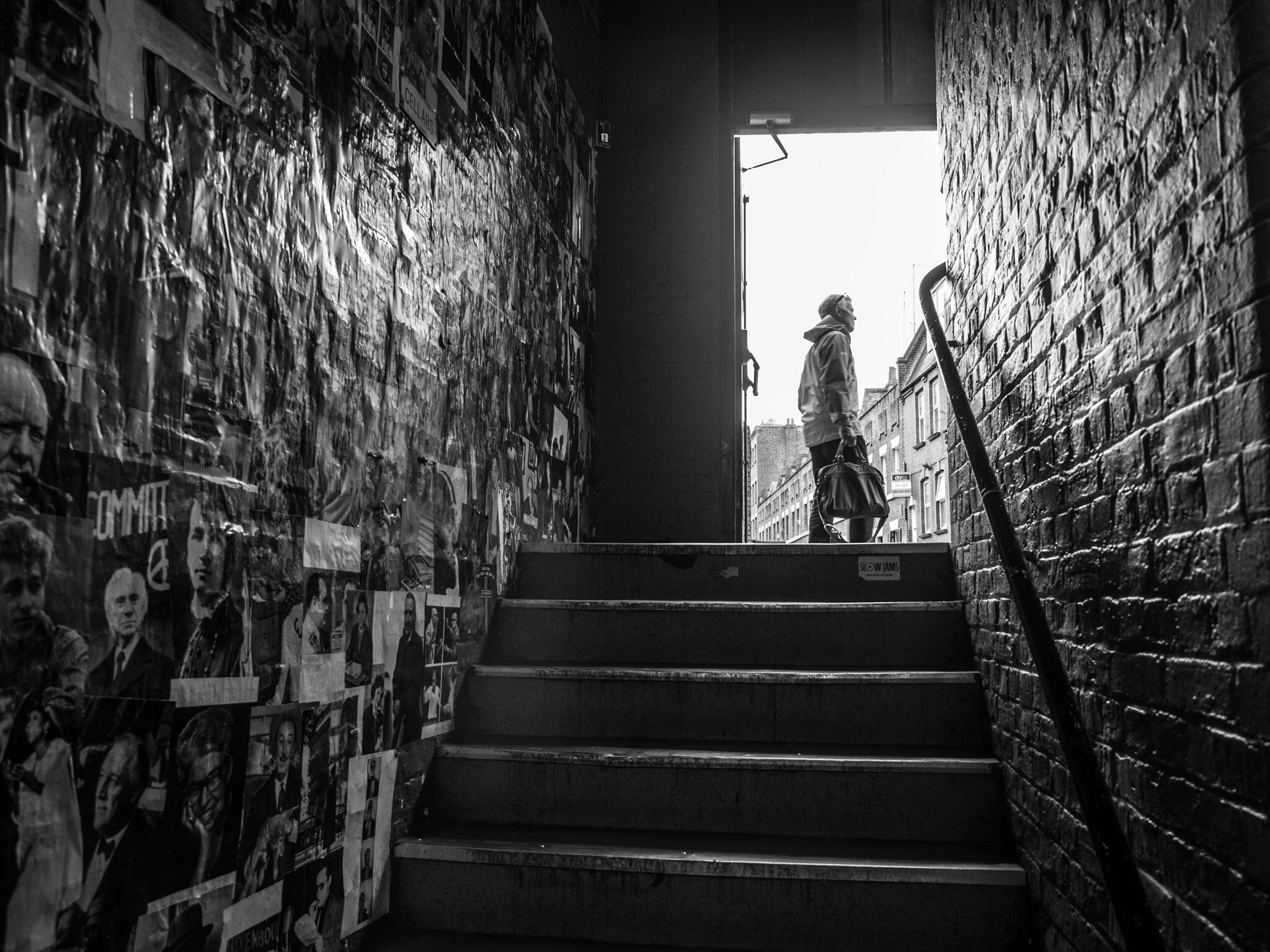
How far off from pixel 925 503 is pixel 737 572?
2554 cm

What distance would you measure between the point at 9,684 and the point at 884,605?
226 cm

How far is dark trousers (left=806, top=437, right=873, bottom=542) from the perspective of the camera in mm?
4805

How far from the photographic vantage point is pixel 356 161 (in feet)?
6.91

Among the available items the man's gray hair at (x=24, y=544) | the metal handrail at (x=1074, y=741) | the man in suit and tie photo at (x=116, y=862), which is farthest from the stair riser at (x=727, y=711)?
the man's gray hair at (x=24, y=544)

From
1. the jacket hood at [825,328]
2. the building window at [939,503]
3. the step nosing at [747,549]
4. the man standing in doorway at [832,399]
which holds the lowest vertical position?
the step nosing at [747,549]

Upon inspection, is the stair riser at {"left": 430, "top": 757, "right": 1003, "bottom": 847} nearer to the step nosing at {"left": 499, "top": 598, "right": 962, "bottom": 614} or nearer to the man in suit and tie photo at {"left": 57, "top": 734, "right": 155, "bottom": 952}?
the step nosing at {"left": 499, "top": 598, "right": 962, "bottom": 614}

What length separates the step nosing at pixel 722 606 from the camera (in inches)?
108

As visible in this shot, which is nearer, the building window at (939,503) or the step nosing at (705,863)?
the step nosing at (705,863)

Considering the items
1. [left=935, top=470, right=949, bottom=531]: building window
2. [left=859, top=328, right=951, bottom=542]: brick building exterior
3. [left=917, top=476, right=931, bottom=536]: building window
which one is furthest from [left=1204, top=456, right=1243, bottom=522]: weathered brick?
[left=917, top=476, right=931, bottom=536]: building window

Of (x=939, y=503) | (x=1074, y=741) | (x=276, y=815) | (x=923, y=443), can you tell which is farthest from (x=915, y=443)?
(x=276, y=815)

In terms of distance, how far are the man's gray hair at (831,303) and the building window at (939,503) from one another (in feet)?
72.7

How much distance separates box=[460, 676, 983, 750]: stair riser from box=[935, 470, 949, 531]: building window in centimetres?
2472

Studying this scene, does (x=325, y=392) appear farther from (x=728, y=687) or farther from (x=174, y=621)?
(x=728, y=687)

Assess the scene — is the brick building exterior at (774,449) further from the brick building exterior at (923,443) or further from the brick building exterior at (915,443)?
the brick building exterior at (923,443)
